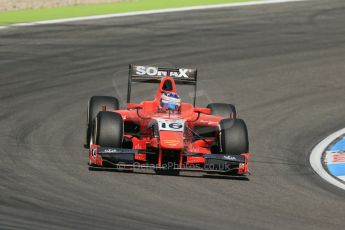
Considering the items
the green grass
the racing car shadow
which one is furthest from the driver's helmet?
the green grass

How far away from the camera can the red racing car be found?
1677 cm

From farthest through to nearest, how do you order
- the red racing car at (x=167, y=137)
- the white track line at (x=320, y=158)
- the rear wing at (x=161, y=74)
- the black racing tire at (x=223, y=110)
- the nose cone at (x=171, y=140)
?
the rear wing at (x=161, y=74)
the black racing tire at (x=223, y=110)
the white track line at (x=320, y=158)
the red racing car at (x=167, y=137)
the nose cone at (x=171, y=140)

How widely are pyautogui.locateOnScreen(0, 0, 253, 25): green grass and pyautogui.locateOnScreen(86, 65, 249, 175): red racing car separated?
1067cm

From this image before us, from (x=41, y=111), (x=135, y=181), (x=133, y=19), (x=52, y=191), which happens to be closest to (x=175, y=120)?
(x=135, y=181)

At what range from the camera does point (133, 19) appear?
2944 cm

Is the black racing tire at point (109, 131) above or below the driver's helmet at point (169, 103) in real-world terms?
below

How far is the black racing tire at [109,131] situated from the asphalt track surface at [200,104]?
1.54ft

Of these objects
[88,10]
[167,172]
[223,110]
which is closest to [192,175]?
[167,172]

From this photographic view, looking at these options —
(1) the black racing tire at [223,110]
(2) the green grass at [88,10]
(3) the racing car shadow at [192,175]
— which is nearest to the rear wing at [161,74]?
(1) the black racing tire at [223,110]

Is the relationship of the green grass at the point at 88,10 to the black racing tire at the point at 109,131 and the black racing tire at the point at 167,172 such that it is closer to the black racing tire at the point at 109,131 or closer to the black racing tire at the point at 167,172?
the black racing tire at the point at 109,131

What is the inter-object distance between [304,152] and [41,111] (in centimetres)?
490

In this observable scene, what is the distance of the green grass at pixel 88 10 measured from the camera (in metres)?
29.0

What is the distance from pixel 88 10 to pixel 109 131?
13.6 meters

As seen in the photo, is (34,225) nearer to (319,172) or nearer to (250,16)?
(319,172)
